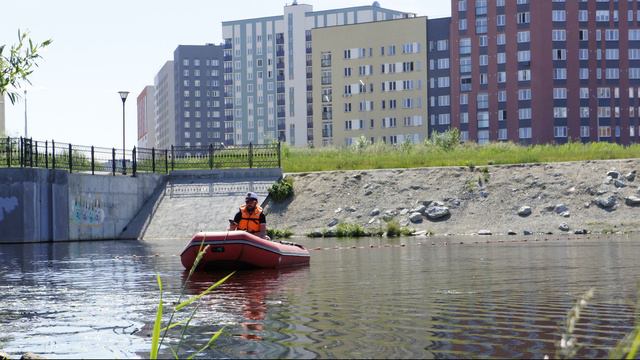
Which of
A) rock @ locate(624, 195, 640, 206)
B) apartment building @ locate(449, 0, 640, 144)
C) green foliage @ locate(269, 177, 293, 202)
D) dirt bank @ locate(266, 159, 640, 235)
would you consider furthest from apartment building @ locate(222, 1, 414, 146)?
rock @ locate(624, 195, 640, 206)

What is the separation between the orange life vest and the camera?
20423mm

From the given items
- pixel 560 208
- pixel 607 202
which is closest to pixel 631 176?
pixel 607 202

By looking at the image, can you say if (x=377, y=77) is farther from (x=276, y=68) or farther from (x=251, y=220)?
(x=251, y=220)

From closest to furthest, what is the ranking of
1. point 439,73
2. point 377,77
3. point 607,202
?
point 607,202 → point 439,73 → point 377,77

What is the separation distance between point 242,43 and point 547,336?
16661cm

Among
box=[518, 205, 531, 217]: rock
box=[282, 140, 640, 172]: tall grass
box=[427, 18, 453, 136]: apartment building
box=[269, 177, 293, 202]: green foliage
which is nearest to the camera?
box=[518, 205, 531, 217]: rock

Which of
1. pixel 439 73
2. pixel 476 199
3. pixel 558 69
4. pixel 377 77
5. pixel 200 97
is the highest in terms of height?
pixel 200 97

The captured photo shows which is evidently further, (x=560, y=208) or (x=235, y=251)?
(x=560, y=208)

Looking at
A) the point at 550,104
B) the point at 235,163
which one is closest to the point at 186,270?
the point at 235,163

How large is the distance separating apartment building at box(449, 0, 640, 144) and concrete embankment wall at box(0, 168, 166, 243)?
73.2 m

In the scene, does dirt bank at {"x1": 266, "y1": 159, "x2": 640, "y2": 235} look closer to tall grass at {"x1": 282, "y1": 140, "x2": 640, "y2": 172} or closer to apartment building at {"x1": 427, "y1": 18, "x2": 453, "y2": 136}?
tall grass at {"x1": 282, "y1": 140, "x2": 640, "y2": 172}

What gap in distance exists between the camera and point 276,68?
548 feet

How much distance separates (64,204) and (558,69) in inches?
3179

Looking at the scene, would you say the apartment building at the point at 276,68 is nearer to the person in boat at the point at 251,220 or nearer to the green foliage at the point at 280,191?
the green foliage at the point at 280,191
